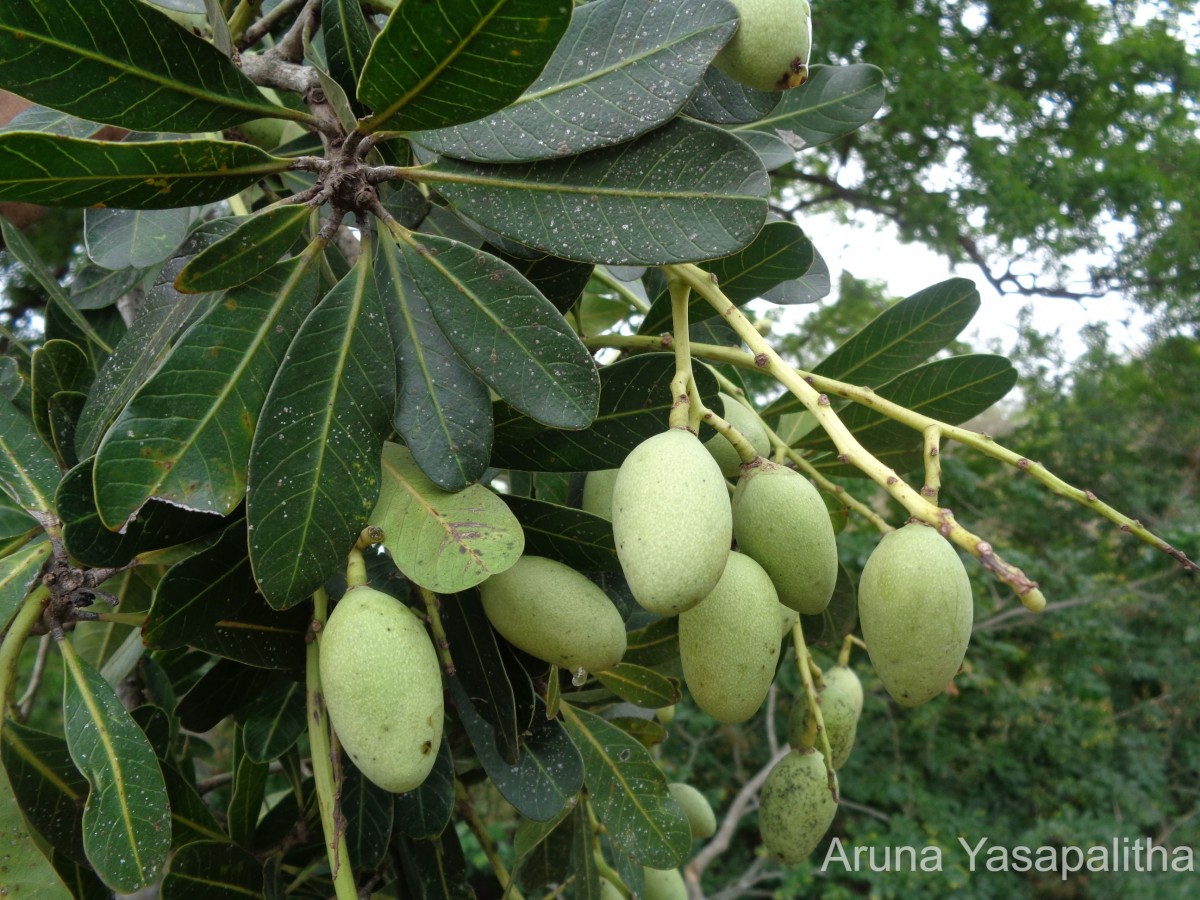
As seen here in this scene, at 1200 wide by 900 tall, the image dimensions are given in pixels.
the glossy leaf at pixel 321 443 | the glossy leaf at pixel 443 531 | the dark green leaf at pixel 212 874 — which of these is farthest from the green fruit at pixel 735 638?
the dark green leaf at pixel 212 874

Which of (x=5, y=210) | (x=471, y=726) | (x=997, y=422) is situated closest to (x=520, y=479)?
(x=471, y=726)

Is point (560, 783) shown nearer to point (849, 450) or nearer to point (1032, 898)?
point (849, 450)

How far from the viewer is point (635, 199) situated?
62 cm

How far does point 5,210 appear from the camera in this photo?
1.13m

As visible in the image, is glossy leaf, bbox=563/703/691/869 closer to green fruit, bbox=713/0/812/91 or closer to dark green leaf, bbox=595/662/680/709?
dark green leaf, bbox=595/662/680/709

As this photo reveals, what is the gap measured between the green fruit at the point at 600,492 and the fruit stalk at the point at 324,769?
0.75ft

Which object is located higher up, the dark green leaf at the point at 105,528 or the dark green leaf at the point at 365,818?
the dark green leaf at the point at 105,528

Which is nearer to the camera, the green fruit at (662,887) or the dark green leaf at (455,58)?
the dark green leaf at (455,58)

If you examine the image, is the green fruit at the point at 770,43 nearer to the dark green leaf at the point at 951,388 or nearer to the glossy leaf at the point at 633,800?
the dark green leaf at the point at 951,388

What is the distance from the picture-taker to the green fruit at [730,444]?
77 centimetres

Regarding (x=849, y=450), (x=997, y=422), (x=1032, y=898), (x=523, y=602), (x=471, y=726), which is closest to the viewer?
(x=849, y=450)

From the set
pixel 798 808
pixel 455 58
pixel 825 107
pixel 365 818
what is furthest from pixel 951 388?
pixel 365 818

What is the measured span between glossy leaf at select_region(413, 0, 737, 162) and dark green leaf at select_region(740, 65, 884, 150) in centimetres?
34

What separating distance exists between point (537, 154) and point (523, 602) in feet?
0.97
